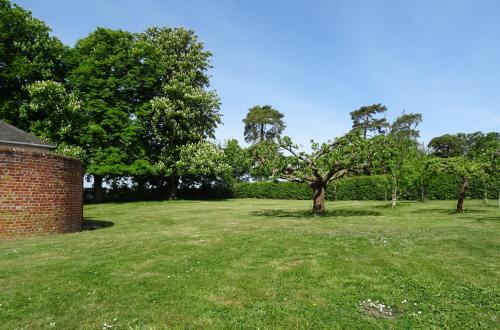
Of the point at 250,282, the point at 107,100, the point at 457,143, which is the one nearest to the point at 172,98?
the point at 107,100

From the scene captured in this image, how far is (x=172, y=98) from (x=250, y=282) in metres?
36.5

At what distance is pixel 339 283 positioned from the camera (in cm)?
791

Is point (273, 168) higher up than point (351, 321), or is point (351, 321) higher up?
point (273, 168)

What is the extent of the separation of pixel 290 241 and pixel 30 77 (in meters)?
32.0

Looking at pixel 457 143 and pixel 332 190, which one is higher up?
pixel 457 143

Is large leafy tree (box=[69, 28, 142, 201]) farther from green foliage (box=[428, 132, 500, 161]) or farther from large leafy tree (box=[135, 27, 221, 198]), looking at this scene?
green foliage (box=[428, 132, 500, 161])

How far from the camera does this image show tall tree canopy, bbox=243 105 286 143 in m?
81.0

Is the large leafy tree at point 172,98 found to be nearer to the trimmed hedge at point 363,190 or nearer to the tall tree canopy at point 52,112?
the tall tree canopy at point 52,112

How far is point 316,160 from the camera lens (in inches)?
869

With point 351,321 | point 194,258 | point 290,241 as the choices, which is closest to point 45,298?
point 194,258

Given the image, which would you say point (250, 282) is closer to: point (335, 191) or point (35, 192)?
point (35, 192)

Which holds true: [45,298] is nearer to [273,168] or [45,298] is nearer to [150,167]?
[273,168]

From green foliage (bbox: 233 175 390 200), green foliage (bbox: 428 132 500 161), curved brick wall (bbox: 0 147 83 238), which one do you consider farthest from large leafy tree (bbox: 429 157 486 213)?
green foliage (bbox: 428 132 500 161)

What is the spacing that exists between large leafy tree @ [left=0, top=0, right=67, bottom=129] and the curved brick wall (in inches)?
883
